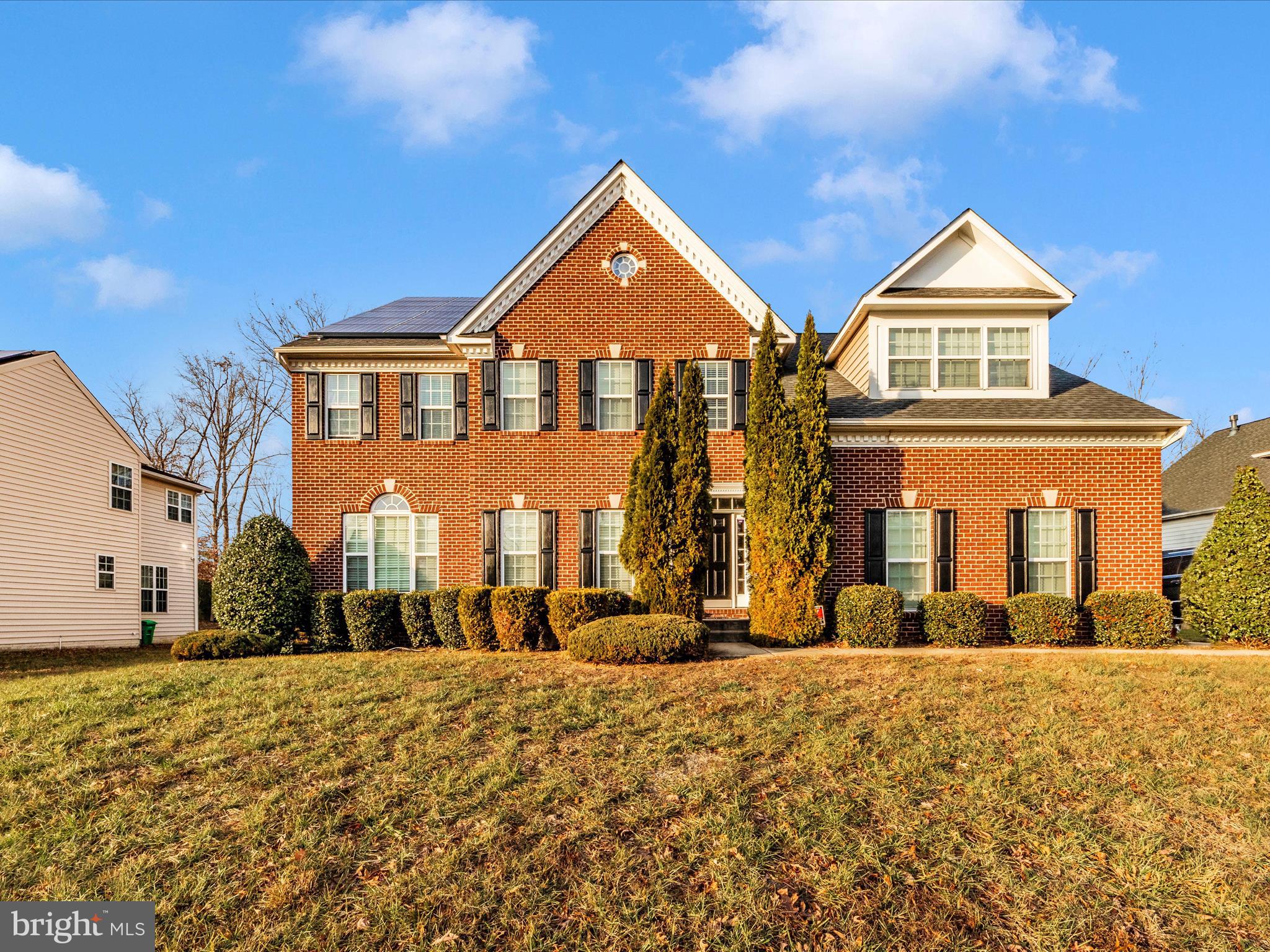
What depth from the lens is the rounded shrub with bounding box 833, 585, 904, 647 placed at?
535 inches

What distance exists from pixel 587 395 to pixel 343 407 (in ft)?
17.8

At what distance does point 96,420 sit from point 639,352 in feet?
52.2

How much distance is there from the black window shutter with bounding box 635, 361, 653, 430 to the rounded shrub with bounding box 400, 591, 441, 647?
5.28m

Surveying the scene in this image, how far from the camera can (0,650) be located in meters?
17.9

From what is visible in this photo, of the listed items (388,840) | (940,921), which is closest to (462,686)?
(388,840)

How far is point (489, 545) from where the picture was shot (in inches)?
618

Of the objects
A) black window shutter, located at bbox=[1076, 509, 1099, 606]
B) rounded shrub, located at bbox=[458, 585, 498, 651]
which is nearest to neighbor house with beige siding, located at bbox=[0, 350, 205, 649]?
rounded shrub, located at bbox=[458, 585, 498, 651]

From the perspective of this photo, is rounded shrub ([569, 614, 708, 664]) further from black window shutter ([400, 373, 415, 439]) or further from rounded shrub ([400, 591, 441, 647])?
black window shutter ([400, 373, 415, 439])

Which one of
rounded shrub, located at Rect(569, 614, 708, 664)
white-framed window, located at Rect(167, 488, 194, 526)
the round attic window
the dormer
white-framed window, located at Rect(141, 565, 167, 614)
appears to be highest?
the round attic window

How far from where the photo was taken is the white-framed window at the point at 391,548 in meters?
16.8

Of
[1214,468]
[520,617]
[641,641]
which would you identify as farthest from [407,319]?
[1214,468]

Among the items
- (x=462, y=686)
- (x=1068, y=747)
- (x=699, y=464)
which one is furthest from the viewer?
(x=699, y=464)

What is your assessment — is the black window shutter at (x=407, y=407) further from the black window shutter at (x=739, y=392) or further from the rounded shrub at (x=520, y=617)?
the black window shutter at (x=739, y=392)

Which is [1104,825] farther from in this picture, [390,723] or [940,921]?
[390,723]
